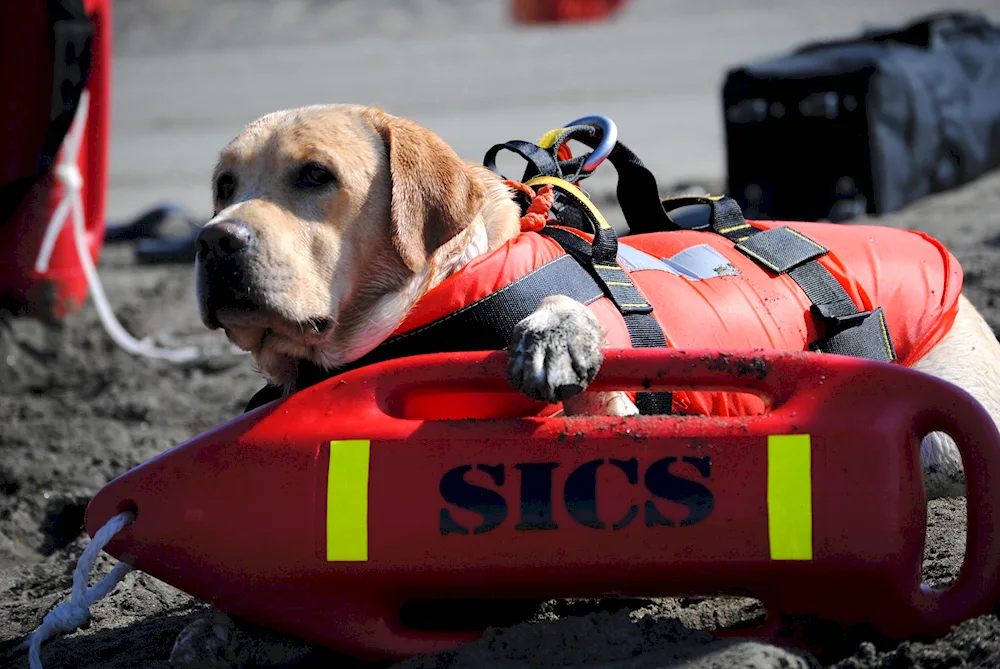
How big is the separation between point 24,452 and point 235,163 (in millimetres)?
2011

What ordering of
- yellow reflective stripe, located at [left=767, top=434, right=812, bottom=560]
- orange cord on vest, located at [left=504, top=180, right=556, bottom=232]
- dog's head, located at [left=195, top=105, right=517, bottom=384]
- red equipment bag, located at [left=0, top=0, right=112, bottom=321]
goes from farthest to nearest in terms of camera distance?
1. red equipment bag, located at [left=0, top=0, right=112, bottom=321]
2. orange cord on vest, located at [left=504, top=180, right=556, bottom=232]
3. dog's head, located at [left=195, top=105, right=517, bottom=384]
4. yellow reflective stripe, located at [left=767, top=434, right=812, bottom=560]

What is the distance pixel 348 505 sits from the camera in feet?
8.09

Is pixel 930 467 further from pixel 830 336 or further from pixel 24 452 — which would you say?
pixel 24 452

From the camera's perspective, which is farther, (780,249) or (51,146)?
(51,146)

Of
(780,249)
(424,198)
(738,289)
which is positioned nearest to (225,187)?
(424,198)

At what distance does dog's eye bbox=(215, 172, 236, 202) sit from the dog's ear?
44 centimetres

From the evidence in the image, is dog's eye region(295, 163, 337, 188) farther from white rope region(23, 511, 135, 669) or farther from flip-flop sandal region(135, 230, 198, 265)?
flip-flop sandal region(135, 230, 198, 265)

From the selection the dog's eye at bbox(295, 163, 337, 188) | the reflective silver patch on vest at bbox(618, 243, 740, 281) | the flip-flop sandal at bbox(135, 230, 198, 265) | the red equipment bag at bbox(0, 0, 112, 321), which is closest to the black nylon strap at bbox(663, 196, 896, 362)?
the reflective silver patch on vest at bbox(618, 243, 740, 281)

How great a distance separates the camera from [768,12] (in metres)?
35.8

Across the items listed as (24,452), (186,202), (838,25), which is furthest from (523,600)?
(838,25)

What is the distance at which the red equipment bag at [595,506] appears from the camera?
235 cm

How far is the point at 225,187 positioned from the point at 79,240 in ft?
12.2

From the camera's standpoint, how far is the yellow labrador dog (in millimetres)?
2893

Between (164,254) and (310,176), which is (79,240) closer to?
(164,254)
